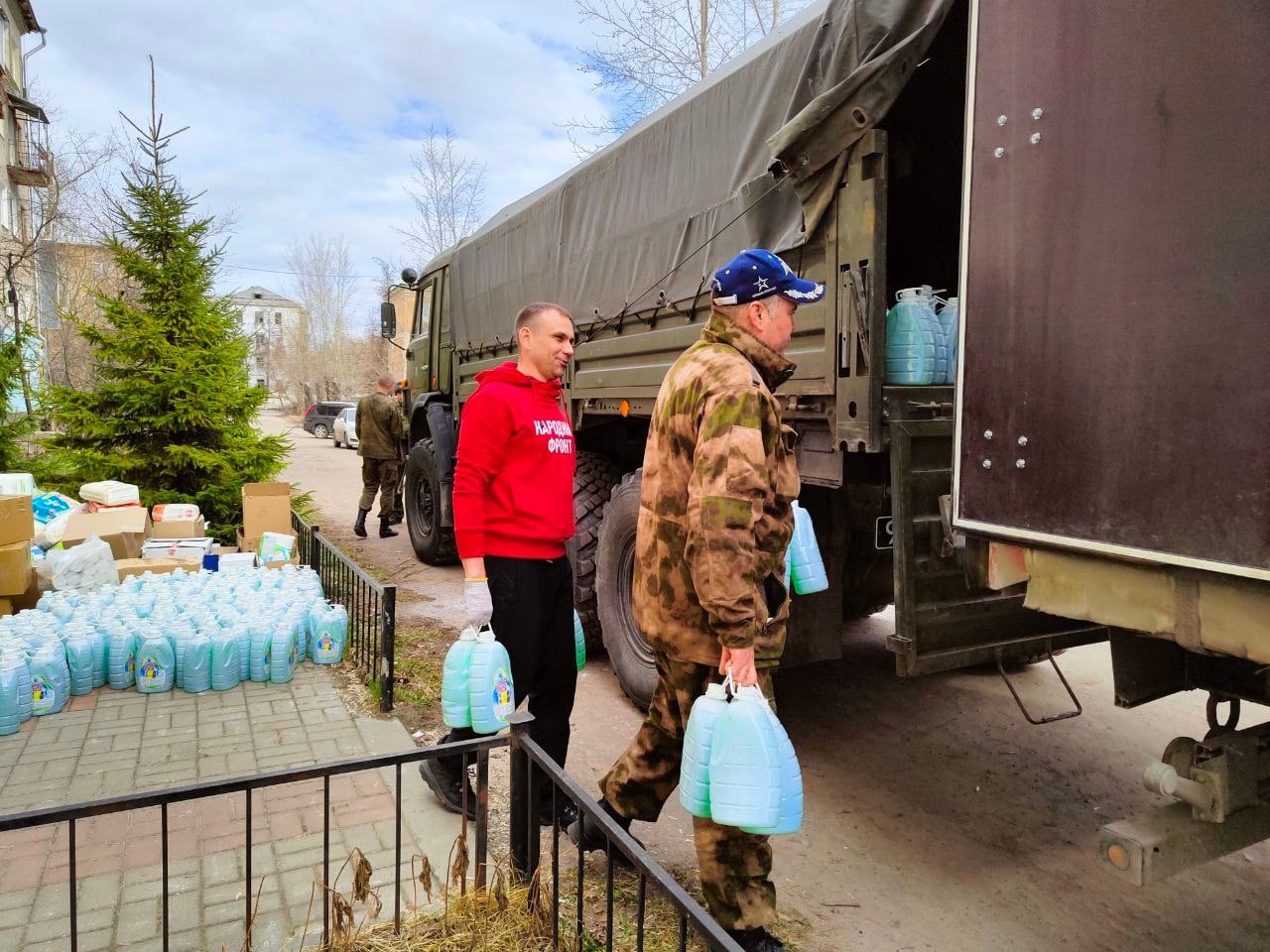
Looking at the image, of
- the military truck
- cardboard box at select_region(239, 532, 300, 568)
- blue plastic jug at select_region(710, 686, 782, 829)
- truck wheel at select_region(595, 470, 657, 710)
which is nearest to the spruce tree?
cardboard box at select_region(239, 532, 300, 568)

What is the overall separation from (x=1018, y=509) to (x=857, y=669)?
3.32m

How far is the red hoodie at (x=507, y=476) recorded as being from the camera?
291 centimetres

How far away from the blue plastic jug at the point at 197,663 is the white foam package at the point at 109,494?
3.17 m

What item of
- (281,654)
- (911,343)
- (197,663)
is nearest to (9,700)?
(197,663)

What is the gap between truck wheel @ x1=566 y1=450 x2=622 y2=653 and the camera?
5.00 metres

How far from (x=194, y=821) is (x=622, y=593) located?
2265mm

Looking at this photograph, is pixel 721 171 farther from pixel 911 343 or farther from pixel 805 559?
pixel 805 559

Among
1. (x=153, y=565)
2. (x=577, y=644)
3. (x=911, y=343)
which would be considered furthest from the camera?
(x=153, y=565)

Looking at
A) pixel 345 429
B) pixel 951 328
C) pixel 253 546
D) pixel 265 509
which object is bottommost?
pixel 253 546

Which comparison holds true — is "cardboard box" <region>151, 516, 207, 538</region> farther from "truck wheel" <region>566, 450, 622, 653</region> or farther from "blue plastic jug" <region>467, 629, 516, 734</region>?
"blue plastic jug" <region>467, 629, 516, 734</region>

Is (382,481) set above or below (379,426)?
below

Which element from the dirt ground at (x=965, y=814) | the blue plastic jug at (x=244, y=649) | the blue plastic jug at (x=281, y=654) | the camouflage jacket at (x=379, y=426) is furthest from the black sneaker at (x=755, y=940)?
the camouflage jacket at (x=379, y=426)

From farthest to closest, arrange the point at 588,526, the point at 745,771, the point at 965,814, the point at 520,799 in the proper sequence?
1. the point at 588,526
2. the point at 965,814
3. the point at 520,799
4. the point at 745,771

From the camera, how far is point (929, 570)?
2.81 metres
